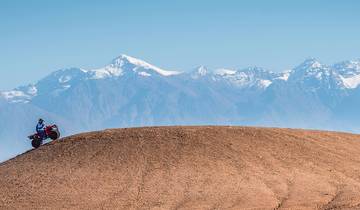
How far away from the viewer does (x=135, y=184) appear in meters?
49.9

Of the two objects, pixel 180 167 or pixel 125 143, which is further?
pixel 125 143

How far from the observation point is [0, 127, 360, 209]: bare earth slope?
45406 millimetres

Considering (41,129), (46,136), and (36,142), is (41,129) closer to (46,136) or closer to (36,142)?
(46,136)

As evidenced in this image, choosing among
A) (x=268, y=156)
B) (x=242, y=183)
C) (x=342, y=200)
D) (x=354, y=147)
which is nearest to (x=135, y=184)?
(x=242, y=183)

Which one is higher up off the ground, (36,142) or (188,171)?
(36,142)

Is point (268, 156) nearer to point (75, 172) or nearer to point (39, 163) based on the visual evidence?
point (75, 172)

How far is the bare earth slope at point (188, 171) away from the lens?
45.4m

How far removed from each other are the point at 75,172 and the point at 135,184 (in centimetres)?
663

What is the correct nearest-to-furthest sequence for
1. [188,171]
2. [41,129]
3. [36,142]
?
[188,171] < [41,129] < [36,142]

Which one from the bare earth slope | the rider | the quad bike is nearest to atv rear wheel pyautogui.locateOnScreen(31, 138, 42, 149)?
the quad bike

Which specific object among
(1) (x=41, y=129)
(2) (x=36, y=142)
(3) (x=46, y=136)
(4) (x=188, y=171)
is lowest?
(4) (x=188, y=171)

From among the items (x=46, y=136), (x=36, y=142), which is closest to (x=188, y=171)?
(x=46, y=136)

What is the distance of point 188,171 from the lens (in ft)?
172

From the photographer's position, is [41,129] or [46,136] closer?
[41,129]
